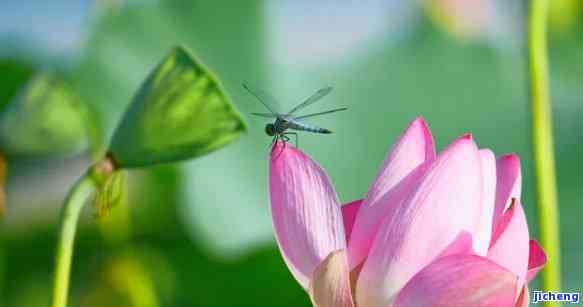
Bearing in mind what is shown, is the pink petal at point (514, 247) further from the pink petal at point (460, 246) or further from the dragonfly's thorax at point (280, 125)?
the dragonfly's thorax at point (280, 125)

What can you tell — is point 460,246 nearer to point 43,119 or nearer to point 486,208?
point 486,208

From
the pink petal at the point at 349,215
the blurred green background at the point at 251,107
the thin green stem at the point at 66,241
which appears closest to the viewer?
the thin green stem at the point at 66,241

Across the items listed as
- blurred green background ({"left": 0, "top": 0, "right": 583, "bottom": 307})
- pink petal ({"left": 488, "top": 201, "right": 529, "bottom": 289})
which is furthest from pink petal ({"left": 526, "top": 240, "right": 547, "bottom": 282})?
blurred green background ({"left": 0, "top": 0, "right": 583, "bottom": 307})

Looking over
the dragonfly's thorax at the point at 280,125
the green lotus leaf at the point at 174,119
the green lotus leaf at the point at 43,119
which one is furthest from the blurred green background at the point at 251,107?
the green lotus leaf at the point at 174,119

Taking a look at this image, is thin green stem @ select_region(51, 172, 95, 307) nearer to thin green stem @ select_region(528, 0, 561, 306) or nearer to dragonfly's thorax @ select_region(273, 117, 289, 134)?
dragonfly's thorax @ select_region(273, 117, 289, 134)

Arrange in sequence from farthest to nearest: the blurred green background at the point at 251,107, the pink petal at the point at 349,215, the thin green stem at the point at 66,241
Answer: the blurred green background at the point at 251,107
the pink petal at the point at 349,215
the thin green stem at the point at 66,241

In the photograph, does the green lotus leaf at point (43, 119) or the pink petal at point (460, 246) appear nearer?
the pink petal at point (460, 246)

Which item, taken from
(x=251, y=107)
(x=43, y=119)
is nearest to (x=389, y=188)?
(x=43, y=119)
